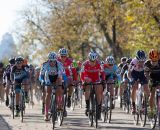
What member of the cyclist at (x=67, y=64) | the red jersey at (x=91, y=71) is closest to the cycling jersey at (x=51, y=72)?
the red jersey at (x=91, y=71)

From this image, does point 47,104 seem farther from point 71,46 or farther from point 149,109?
point 71,46

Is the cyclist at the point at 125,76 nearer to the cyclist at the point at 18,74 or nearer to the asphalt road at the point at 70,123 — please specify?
the asphalt road at the point at 70,123

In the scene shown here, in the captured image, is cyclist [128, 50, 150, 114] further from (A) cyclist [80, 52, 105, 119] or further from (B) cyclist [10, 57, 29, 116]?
(B) cyclist [10, 57, 29, 116]

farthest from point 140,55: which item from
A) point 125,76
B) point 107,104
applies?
point 125,76

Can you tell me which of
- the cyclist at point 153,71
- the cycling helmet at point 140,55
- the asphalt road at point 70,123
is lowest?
the asphalt road at point 70,123

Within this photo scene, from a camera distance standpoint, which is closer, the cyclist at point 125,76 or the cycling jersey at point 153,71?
the cycling jersey at point 153,71

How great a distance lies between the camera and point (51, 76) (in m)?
14.9

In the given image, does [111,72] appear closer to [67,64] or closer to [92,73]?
[67,64]

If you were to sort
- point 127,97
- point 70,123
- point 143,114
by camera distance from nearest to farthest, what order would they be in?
point 143,114 → point 70,123 → point 127,97

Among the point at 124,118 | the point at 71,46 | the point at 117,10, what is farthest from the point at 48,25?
the point at 124,118

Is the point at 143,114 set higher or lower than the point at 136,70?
lower

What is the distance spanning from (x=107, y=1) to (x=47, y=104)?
84.4 ft

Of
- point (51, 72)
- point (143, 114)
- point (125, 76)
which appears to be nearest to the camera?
point (51, 72)

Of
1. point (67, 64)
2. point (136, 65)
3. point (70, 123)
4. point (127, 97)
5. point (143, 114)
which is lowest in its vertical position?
point (70, 123)
